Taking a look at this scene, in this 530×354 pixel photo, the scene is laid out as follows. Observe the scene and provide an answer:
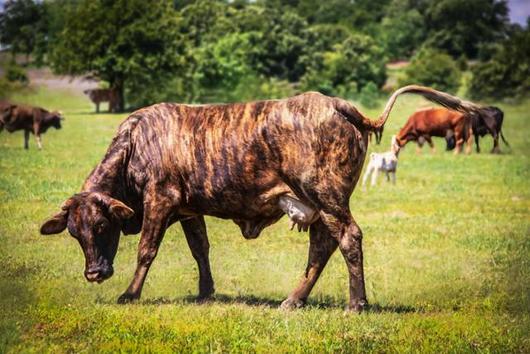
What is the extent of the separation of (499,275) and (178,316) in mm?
6230

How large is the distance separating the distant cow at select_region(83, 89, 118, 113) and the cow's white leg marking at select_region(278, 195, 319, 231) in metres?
44.2

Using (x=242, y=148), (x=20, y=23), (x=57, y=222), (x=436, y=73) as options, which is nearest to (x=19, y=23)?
(x=20, y=23)

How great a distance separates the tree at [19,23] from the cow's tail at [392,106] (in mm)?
Answer: 10756

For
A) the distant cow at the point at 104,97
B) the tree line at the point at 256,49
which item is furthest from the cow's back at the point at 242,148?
the distant cow at the point at 104,97

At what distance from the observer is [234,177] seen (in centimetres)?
1155

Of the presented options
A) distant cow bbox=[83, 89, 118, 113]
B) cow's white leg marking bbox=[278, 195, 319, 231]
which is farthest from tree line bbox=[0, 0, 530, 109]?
cow's white leg marking bbox=[278, 195, 319, 231]

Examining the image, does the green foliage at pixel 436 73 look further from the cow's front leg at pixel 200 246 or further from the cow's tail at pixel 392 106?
the cow's front leg at pixel 200 246

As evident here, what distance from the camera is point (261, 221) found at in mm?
11930

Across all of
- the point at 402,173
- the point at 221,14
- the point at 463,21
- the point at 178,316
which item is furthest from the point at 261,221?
the point at 463,21

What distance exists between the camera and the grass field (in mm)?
9648

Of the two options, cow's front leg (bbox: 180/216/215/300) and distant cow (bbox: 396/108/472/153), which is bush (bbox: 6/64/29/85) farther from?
distant cow (bbox: 396/108/472/153)

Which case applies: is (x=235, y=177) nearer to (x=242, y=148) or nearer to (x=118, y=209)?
(x=242, y=148)

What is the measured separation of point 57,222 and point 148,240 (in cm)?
122

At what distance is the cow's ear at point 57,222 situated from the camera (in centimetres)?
1125
